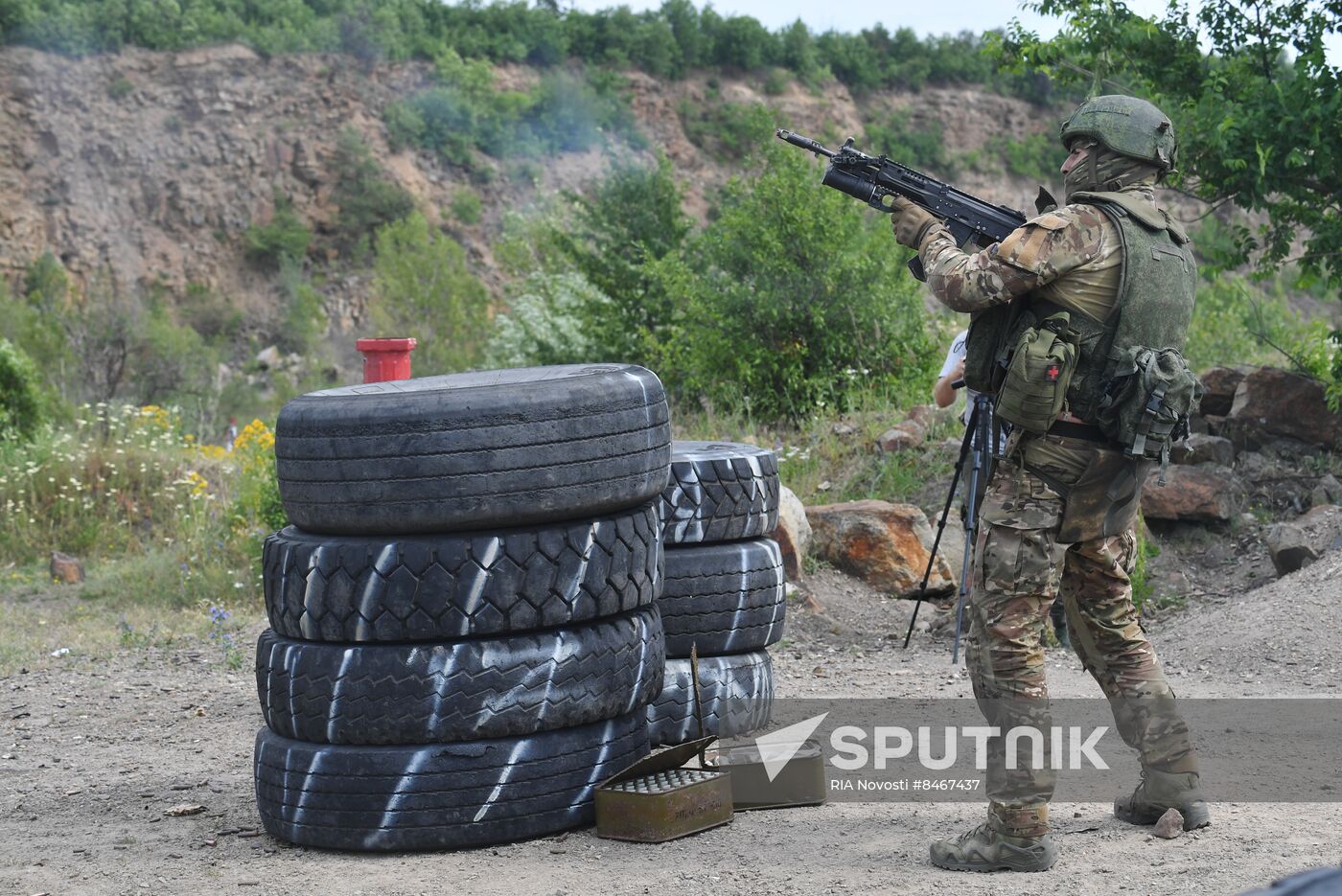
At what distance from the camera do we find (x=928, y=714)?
5613 millimetres

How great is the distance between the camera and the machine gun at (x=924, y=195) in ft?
14.1

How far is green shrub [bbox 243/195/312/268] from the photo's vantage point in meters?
36.2

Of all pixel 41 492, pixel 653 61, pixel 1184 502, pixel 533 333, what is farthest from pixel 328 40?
pixel 1184 502

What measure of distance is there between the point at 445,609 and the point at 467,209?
36379 mm

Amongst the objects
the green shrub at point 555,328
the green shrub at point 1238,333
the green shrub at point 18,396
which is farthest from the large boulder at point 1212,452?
the green shrub at point 555,328

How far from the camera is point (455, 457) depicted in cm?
369

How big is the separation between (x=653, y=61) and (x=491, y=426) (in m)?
45.0

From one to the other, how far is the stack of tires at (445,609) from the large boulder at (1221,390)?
717 cm

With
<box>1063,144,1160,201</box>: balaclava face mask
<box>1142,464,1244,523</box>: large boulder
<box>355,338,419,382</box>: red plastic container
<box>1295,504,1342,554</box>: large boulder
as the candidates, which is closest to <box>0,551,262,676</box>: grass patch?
<box>355,338,419,382</box>: red plastic container

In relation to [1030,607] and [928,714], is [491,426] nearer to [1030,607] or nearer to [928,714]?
[1030,607]

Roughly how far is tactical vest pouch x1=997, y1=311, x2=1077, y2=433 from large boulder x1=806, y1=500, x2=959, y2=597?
464 centimetres

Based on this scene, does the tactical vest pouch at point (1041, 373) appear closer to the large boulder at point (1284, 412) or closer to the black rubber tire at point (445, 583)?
the black rubber tire at point (445, 583)

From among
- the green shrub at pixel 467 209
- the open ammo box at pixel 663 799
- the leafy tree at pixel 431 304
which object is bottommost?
the leafy tree at pixel 431 304

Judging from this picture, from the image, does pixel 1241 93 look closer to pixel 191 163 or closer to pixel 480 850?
pixel 480 850
